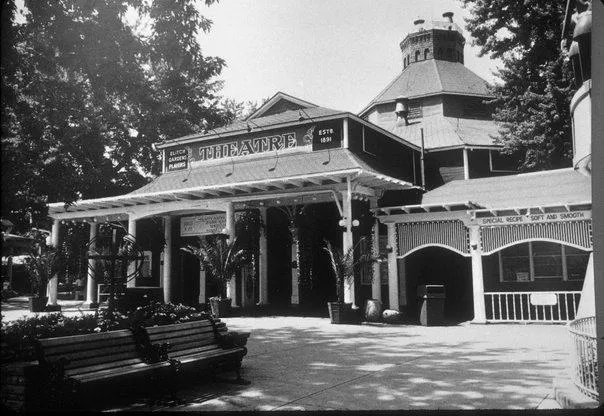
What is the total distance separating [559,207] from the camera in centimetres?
1291

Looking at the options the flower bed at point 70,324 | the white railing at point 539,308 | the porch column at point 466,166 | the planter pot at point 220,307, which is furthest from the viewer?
the porch column at point 466,166

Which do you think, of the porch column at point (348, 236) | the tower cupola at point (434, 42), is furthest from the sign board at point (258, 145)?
the tower cupola at point (434, 42)

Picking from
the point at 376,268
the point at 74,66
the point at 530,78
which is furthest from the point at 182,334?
the point at 530,78

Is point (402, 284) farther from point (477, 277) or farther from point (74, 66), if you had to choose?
point (74, 66)

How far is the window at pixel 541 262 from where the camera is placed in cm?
1576

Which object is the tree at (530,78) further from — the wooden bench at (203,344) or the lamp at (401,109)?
the wooden bench at (203,344)

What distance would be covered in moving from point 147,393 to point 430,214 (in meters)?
10.6

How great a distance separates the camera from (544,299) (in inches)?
495

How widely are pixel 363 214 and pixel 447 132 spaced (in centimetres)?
916

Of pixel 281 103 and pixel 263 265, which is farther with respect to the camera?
pixel 281 103

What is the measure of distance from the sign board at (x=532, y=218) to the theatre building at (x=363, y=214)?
3 cm

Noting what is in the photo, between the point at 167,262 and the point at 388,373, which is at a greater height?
the point at 167,262

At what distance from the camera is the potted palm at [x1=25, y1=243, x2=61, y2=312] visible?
694 inches

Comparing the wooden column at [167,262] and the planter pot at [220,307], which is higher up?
the wooden column at [167,262]
